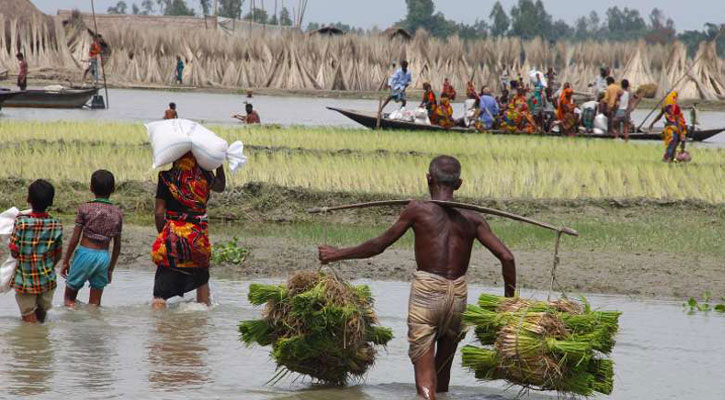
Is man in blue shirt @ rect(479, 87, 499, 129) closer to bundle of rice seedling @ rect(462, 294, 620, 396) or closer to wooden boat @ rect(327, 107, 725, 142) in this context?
wooden boat @ rect(327, 107, 725, 142)

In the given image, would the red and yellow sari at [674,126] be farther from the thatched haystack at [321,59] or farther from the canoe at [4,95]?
the thatched haystack at [321,59]

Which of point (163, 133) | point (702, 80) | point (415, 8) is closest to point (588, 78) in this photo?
point (702, 80)

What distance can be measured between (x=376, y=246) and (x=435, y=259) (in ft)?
0.91

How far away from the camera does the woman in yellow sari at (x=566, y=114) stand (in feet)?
77.2

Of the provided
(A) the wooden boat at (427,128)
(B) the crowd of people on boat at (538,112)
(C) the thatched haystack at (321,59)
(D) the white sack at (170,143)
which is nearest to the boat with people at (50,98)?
(A) the wooden boat at (427,128)

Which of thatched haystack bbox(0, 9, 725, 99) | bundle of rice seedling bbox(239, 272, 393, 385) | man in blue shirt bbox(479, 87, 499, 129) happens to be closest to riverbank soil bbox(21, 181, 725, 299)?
bundle of rice seedling bbox(239, 272, 393, 385)

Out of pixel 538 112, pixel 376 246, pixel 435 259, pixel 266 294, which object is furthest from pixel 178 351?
pixel 538 112

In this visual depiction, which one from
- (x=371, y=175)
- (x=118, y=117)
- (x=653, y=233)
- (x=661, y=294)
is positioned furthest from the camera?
(x=118, y=117)

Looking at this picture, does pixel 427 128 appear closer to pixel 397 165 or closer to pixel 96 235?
pixel 397 165

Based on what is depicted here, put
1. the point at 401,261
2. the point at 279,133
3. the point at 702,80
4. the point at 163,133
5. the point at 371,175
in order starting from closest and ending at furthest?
the point at 163,133
the point at 401,261
the point at 371,175
the point at 279,133
the point at 702,80

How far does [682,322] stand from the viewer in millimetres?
8938

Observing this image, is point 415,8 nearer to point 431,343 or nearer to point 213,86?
point 213,86

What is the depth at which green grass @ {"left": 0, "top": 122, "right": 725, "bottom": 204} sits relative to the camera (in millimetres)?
14742

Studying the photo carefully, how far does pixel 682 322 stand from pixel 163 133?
3.97 metres
